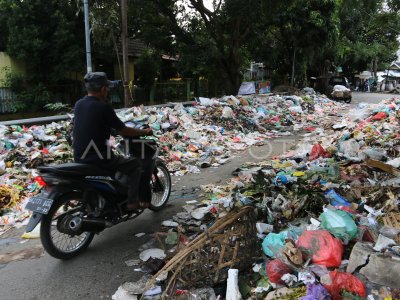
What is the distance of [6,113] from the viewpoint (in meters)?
15.0

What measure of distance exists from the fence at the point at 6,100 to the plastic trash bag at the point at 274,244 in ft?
46.7

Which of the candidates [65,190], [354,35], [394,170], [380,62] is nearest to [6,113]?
[65,190]

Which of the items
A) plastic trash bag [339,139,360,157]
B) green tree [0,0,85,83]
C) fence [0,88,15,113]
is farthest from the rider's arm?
fence [0,88,15,113]

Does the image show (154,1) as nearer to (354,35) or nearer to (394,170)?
(394,170)

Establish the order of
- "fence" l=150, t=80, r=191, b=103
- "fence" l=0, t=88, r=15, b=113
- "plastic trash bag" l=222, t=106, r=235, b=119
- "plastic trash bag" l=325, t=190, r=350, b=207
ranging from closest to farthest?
"plastic trash bag" l=325, t=190, r=350, b=207 < "plastic trash bag" l=222, t=106, r=235, b=119 < "fence" l=0, t=88, r=15, b=113 < "fence" l=150, t=80, r=191, b=103

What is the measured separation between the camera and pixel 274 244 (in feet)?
11.4

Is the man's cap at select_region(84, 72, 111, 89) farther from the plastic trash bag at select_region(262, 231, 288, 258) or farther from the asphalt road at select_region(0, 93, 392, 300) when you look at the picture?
the plastic trash bag at select_region(262, 231, 288, 258)

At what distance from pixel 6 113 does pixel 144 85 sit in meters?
6.86

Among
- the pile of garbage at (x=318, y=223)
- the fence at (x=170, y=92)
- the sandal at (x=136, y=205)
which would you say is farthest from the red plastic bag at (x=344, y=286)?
the fence at (x=170, y=92)

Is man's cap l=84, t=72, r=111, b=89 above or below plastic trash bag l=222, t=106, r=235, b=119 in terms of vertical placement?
above

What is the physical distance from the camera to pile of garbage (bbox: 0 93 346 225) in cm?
664

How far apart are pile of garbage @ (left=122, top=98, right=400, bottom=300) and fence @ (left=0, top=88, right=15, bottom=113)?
1163cm

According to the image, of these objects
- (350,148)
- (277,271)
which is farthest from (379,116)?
(277,271)

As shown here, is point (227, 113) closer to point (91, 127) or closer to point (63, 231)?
point (91, 127)
